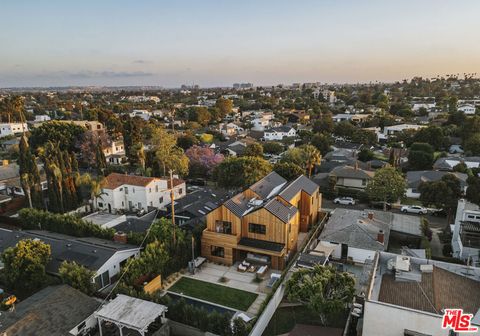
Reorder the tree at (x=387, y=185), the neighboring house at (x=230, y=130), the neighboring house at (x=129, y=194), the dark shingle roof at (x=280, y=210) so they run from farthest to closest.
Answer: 1. the neighboring house at (x=230, y=130)
2. the neighboring house at (x=129, y=194)
3. the tree at (x=387, y=185)
4. the dark shingle roof at (x=280, y=210)

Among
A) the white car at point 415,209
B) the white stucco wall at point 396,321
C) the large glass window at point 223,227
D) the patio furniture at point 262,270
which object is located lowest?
the patio furniture at point 262,270

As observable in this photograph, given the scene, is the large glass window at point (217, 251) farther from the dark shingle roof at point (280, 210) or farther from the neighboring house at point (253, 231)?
the dark shingle roof at point (280, 210)

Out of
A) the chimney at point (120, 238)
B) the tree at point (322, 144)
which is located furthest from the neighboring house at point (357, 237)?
the tree at point (322, 144)

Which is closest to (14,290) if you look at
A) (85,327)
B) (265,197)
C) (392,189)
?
(85,327)

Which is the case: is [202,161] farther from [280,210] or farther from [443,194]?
[443,194]

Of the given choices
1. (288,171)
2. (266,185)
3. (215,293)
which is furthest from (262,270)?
(288,171)
